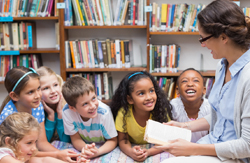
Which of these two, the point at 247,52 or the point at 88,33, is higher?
the point at 88,33

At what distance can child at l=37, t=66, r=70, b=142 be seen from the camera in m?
2.00

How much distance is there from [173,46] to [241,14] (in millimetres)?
1695

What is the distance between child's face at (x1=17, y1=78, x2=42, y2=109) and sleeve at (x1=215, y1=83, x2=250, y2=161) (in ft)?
3.84

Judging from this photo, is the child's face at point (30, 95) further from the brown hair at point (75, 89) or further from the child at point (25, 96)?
the brown hair at point (75, 89)

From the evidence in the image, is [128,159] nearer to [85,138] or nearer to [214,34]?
[85,138]

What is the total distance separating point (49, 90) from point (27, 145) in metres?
0.65

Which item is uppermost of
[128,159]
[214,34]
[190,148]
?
[214,34]

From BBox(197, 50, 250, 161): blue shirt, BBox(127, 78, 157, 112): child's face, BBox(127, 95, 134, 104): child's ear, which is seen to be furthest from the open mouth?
BBox(197, 50, 250, 161): blue shirt

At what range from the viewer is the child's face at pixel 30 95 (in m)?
1.73

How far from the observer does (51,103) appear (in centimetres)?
205

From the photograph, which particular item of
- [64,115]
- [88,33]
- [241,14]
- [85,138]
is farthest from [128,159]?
[88,33]

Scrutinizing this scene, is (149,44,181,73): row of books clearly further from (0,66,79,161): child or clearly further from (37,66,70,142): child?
(0,66,79,161): child

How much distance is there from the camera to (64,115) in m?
1.87

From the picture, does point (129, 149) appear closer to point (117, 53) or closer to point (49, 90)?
point (49, 90)
